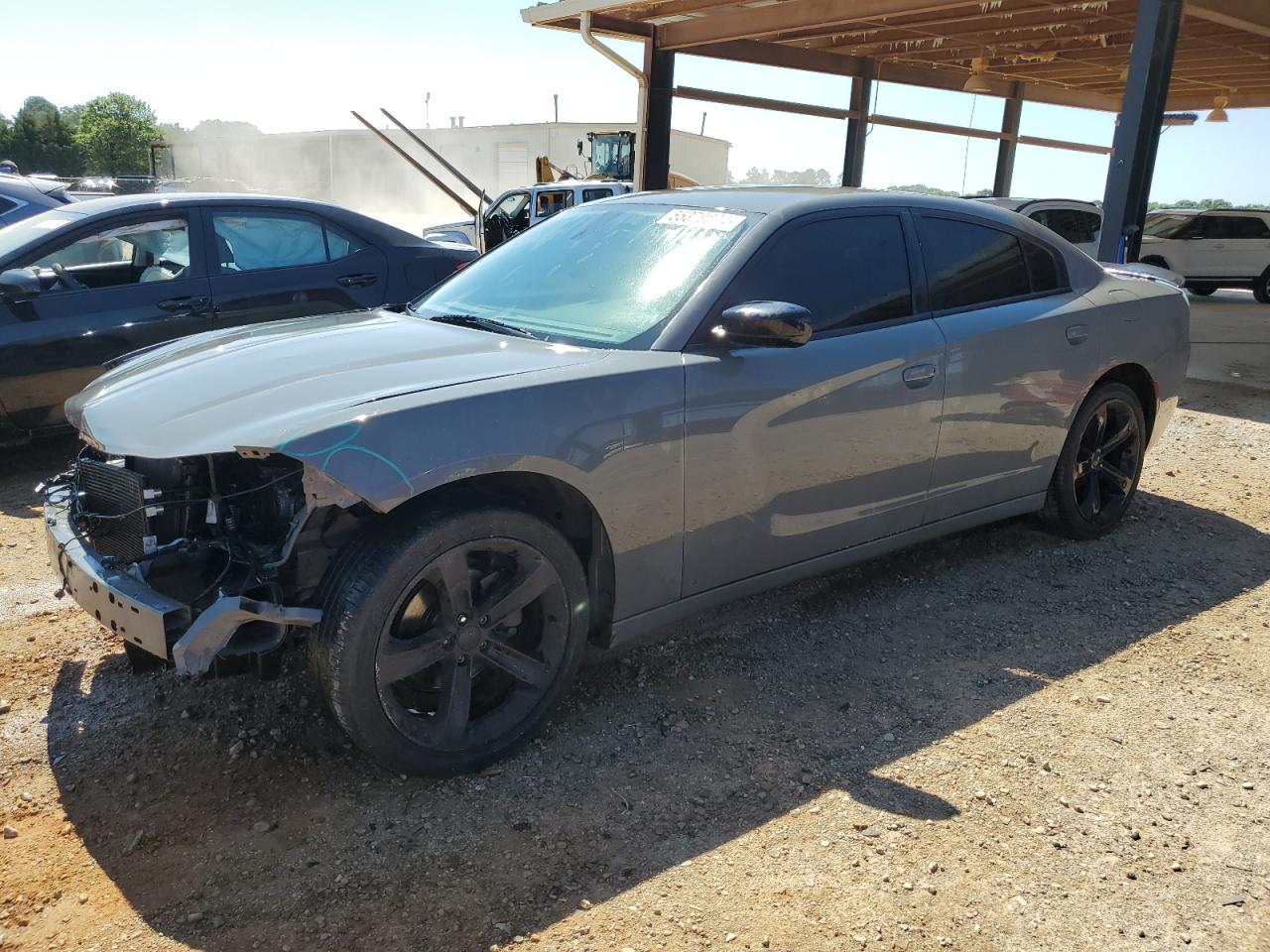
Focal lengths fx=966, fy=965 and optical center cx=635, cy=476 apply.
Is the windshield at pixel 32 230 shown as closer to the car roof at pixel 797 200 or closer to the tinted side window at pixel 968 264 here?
the car roof at pixel 797 200

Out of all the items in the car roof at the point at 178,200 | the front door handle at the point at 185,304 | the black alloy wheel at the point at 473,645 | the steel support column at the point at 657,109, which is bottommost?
the black alloy wheel at the point at 473,645

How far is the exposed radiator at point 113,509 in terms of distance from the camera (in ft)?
8.77

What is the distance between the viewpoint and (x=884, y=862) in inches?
97.6

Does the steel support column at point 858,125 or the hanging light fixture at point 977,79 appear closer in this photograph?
the hanging light fixture at point 977,79

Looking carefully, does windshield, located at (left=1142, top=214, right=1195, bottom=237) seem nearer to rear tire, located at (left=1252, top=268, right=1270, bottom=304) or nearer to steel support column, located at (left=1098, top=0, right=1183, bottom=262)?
rear tire, located at (left=1252, top=268, right=1270, bottom=304)

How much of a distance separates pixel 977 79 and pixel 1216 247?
526 cm

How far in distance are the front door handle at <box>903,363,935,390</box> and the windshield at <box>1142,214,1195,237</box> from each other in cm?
1593

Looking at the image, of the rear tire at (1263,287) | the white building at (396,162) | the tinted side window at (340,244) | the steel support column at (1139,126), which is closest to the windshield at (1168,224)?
the rear tire at (1263,287)

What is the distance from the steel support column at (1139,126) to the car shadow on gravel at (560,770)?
5925 mm

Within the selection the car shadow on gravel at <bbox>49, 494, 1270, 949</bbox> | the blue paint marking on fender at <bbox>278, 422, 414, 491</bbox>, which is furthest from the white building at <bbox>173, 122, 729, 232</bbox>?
the blue paint marking on fender at <bbox>278, 422, 414, 491</bbox>

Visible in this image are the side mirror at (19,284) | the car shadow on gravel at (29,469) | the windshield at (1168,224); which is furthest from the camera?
the windshield at (1168,224)

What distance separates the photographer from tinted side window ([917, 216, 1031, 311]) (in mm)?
3840

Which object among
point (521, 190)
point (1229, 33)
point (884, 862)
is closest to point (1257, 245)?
point (1229, 33)

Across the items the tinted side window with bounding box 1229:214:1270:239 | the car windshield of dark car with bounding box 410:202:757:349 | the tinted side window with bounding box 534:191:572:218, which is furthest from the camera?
the tinted side window with bounding box 1229:214:1270:239
